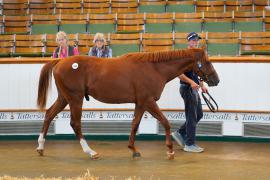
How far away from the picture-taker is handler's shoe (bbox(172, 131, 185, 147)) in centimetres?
809

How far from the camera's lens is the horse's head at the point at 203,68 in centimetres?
734

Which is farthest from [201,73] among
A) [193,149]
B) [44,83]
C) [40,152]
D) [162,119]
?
[40,152]

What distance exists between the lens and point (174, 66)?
7.38 meters

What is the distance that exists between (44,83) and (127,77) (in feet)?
4.16

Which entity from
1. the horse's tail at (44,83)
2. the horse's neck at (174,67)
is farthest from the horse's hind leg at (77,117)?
the horse's neck at (174,67)

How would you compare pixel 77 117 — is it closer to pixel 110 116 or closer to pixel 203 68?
pixel 110 116

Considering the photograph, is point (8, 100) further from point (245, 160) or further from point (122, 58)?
point (245, 160)

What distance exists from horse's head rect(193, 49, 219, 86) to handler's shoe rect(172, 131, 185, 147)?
112cm

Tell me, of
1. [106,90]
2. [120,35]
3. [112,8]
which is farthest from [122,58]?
[112,8]

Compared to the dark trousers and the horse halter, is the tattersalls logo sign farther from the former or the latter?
the horse halter

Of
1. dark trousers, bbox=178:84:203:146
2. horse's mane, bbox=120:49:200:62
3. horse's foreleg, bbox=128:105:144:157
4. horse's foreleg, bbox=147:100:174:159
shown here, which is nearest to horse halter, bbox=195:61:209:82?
horse's mane, bbox=120:49:200:62

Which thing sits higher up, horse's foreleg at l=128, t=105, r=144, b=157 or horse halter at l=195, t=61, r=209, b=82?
horse halter at l=195, t=61, r=209, b=82

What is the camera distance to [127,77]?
7.25 m

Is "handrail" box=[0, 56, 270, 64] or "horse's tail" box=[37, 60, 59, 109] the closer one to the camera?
"horse's tail" box=[37, 60, 59, 109]
